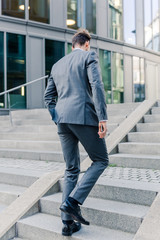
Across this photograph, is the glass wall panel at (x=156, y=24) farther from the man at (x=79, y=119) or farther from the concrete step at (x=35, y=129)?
the man at (x=79, y=119)

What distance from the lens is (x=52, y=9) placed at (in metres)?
15.9

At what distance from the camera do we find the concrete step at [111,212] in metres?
3.34

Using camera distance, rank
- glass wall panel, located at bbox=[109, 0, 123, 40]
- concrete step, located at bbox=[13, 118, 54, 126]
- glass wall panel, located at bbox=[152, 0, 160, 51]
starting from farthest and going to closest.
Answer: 1. glass wall panel, located at bbox=[152, 0, 160, 51]
2. glass wall panel, located at bbox=[109, 0, 123, 40]
3. concrete step, located at bbox=[13, 118, 54, 126]

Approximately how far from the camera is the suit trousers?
126 inches

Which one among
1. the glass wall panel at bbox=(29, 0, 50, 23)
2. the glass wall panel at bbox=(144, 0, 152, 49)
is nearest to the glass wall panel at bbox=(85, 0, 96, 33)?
the glass wall panel at bbox=(29, 0, 50, 23)

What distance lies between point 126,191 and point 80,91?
1.43 m

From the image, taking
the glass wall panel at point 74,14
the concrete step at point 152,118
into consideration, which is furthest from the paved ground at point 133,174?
the glass wall panel at point 74,14

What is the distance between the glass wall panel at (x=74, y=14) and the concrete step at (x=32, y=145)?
1023cm

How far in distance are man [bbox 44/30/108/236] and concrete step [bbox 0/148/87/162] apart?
2.72 metres

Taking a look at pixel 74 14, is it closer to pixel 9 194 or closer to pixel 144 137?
pixel 144 137

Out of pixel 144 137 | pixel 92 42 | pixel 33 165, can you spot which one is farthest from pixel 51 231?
pixel 92 42

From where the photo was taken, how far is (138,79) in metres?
20.1

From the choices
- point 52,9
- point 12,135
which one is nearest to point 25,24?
point 52,9

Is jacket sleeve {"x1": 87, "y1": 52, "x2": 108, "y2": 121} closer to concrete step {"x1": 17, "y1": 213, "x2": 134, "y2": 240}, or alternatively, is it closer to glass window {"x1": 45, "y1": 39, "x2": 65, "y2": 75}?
concrete step {"x1": 17, "y1": 213, "x2": 134, "y2": 240}
